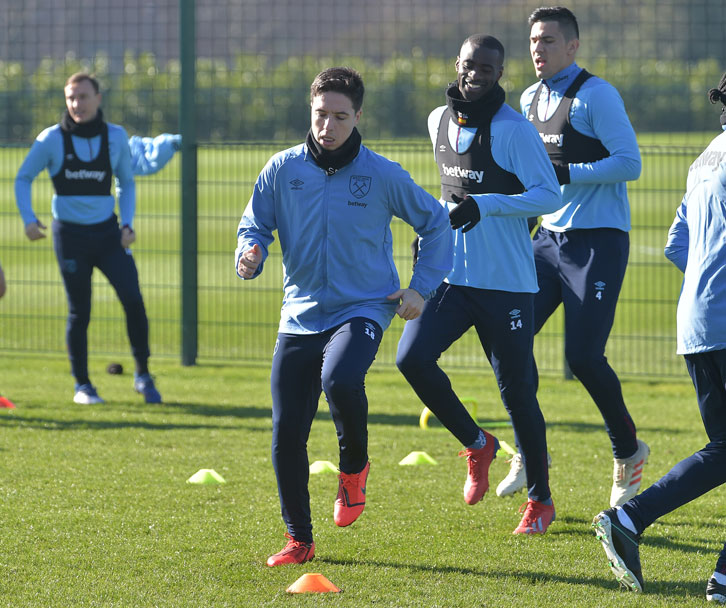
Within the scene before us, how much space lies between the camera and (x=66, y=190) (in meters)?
8.70

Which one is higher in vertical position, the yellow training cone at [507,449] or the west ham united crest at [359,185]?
the west ham united crest at [359,185]

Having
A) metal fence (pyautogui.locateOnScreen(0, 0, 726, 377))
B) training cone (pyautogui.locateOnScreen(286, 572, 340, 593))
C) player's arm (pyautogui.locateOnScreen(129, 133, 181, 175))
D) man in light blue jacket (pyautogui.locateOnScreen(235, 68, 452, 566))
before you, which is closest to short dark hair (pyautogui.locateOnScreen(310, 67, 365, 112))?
man in light blue jacket (pyautogui.locateOnScreen(235, 68, 452, 566))

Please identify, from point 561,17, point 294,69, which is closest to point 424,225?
point 561,17

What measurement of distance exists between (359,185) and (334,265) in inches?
13.1

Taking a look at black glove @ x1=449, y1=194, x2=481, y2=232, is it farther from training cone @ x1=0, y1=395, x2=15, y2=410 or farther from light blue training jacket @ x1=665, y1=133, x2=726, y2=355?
training cone @ x1=0, y1=395, x2=15, y2=410

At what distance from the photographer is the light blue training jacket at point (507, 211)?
5078mm

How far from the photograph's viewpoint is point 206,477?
6.48 metres

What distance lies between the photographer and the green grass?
465 centimetres

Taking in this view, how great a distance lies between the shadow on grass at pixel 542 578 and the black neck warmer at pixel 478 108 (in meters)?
1.93

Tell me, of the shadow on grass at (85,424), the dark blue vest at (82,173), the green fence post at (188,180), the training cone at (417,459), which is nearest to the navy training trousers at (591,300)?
the training cone at (417,459)

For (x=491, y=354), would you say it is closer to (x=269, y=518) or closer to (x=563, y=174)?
(x=563, y=174)

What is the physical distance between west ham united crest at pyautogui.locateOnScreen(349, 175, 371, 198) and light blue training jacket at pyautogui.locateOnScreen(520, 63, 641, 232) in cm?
132

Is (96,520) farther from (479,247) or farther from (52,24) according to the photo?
(52,24)

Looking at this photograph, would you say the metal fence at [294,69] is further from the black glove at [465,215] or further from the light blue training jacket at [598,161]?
the black glove at [465,215]
